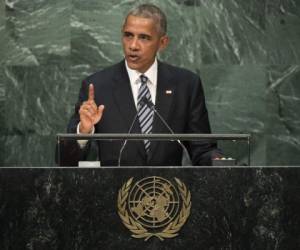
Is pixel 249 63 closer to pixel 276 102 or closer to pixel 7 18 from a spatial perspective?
pixel 276 102

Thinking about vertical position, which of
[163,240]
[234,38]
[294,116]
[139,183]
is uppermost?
[234,38]

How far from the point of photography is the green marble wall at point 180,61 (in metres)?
6.54

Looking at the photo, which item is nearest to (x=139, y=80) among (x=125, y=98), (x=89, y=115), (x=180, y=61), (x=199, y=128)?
(x=125, y=98)

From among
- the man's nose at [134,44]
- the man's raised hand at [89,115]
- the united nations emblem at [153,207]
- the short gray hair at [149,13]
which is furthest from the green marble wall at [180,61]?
the united nations emblem at [153,207]

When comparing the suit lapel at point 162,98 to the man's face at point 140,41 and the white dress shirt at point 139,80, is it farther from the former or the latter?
the man's face at point 140,41

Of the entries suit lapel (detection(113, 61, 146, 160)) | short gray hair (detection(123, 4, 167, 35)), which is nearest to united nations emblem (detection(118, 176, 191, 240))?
suit lapel (detection(113, 61, 146, 160))

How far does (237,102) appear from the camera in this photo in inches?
262

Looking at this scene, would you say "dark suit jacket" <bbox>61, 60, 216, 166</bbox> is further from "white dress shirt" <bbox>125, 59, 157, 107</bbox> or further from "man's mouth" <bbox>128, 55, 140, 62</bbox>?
"man's mouth" <bbox>128, 55, 140, 62</bbox>

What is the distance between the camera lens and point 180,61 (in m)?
6.60

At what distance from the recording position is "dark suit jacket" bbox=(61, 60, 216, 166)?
4773 mm

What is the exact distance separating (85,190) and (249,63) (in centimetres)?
328

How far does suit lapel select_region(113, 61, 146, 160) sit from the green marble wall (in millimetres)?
1407

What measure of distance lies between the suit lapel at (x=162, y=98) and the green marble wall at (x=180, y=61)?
137 centimetres

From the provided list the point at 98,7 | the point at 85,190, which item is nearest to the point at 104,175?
the point at 85,190
